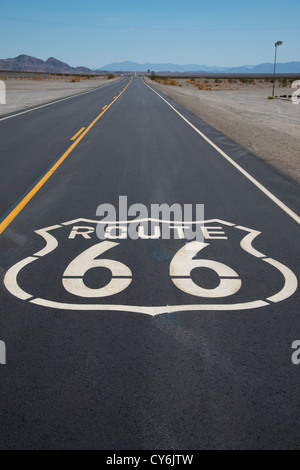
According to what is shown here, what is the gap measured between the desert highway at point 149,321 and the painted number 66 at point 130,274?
2 centimetres

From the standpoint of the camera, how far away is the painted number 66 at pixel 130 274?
4840 mm

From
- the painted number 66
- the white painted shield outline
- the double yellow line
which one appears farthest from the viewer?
the double yellow line

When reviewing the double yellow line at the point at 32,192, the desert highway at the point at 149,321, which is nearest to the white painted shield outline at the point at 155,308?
the desert highway at the point at 149,321

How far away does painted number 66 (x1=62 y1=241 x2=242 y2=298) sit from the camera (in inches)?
191

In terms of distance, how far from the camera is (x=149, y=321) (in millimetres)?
4258

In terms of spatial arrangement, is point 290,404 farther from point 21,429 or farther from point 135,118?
point 135,118

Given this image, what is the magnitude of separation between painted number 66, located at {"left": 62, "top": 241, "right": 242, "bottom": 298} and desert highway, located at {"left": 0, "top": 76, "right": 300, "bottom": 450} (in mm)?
23

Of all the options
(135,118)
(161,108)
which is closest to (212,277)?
(135,118)

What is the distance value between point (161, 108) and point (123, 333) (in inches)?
962

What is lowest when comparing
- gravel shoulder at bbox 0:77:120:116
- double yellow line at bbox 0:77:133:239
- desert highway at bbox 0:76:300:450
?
desert highway at bbox 0:76:300:450

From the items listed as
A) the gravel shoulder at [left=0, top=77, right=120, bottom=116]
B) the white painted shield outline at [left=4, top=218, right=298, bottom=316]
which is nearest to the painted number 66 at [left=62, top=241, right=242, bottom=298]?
the white painted shield outline at [left=4, top=218, right=298, bottom=316]

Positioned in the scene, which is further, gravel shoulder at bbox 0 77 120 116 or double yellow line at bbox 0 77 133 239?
gravel shoulder at bbox 0 77 120 116

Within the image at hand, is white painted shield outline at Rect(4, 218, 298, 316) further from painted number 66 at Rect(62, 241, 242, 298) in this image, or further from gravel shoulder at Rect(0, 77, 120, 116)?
gravel shoulder at Rect(0, 77, 120, 116)
